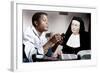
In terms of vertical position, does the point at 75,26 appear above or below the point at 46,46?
above

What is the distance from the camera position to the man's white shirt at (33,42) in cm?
135

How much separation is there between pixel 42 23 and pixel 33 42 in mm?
114

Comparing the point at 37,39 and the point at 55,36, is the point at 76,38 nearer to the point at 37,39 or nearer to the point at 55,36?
the point at 55,36

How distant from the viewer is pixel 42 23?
139cm

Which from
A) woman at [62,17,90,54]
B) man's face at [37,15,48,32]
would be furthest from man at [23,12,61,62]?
woman at [62,17,90,54]

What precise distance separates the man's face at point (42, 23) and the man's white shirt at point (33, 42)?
2 centimetres

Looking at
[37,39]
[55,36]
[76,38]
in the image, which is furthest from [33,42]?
[76,38]

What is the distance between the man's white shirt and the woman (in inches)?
5.5

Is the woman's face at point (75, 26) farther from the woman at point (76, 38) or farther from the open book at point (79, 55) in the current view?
the open book at point (79, 55)

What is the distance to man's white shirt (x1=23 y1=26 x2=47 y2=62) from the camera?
53.3 inches

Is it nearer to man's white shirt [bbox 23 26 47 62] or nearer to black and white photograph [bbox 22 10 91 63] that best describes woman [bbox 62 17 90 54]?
black and white photograph [bbox 22 10 91 63]

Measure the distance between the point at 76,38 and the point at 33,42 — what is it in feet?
0.88

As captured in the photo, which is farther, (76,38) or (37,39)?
(76,38)

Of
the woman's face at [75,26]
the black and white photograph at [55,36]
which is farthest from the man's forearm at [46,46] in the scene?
the woman's face at [75,26]
